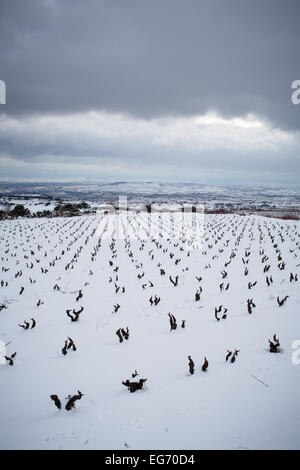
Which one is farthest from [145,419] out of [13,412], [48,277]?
[48,277]

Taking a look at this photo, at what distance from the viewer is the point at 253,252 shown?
997 cm

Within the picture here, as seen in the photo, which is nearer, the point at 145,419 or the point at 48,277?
the point at 145,419

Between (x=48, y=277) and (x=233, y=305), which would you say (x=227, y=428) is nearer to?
(x=233, y=305)

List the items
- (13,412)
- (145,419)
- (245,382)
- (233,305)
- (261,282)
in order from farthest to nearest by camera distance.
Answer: (261,282), (233,305), (245,382), (13,412), (145,419)

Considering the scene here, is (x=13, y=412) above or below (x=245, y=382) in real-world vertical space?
below

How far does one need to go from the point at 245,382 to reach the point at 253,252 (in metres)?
8.32

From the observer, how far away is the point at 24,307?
17.3 feet

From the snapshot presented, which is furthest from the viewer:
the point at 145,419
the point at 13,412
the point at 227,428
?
the point at 13,412

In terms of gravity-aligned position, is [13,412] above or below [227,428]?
below

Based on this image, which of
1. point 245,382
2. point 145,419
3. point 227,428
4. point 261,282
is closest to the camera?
point 227,428

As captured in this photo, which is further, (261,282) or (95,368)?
(261,282)

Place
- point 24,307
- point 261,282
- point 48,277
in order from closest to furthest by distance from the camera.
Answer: point 24,307 → point 261,282 → point 48,277

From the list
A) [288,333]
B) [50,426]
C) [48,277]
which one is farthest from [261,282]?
[48,277]
